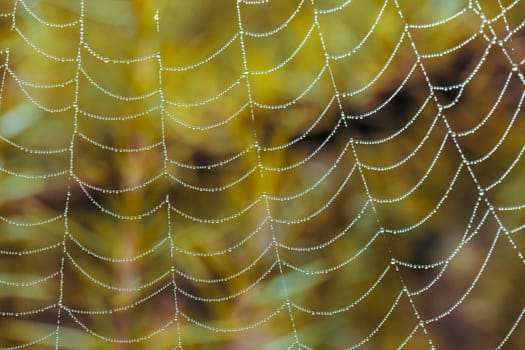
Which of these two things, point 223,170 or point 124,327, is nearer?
point 124,327

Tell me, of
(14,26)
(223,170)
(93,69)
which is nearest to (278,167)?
(223,170)

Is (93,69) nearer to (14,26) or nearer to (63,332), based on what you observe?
(14,26)

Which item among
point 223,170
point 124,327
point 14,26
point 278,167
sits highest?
point 14,26

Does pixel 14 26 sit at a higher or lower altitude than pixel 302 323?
higher

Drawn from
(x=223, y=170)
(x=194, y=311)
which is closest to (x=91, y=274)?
(x=194, y=311)

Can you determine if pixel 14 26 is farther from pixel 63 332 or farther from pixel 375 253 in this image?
pixel 375 253

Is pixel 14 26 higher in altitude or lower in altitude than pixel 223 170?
higher

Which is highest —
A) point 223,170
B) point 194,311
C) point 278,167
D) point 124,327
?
point 278,167
